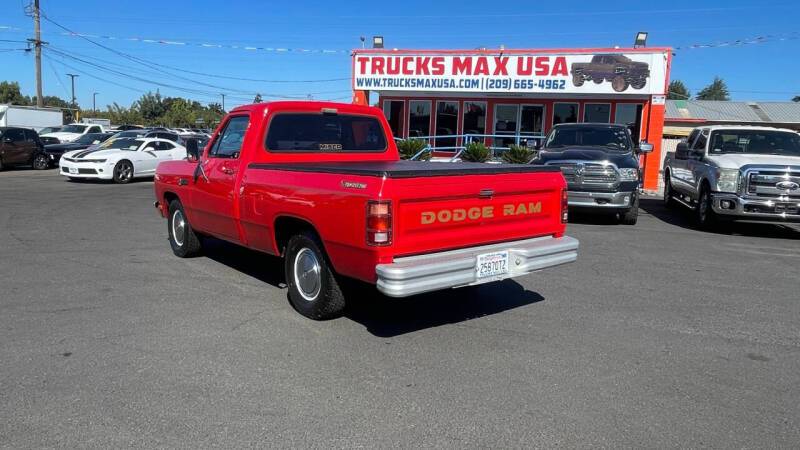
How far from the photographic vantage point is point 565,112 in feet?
74.0

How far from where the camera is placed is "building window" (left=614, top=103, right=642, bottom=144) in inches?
853

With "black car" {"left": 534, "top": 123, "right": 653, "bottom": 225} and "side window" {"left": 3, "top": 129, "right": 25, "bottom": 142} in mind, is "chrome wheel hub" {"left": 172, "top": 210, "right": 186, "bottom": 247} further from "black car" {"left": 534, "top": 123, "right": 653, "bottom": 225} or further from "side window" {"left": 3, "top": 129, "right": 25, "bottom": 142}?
"side window" {"left": 3, "top": 129, "right": 25, "bottom": 142}

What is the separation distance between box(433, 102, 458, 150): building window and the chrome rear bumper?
1859 centimetres

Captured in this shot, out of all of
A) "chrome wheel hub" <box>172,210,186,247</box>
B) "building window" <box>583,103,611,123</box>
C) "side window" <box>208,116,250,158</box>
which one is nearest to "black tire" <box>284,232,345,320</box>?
"side window" <box>208,116,250,158</box>

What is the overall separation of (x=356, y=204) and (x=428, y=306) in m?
1.78

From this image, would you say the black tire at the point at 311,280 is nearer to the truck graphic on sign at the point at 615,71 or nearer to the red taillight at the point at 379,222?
the red taillight at the point at 379,222

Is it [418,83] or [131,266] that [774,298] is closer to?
[131,266]

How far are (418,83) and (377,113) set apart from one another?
52.2ft

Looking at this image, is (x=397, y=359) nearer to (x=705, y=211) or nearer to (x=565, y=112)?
(x=705, y=211)

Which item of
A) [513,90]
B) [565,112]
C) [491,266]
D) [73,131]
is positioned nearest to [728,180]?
[491,266]

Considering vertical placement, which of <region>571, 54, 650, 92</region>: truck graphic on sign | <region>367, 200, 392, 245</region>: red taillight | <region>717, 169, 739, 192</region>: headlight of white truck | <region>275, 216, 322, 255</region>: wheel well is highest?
<region>571, 54, 650, 92</region>: truck graphic on sign

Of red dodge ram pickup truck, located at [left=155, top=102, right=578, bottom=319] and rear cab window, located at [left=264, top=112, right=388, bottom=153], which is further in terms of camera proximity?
rear cab window, located at [left=264, top=112, right=388, bottom=153]

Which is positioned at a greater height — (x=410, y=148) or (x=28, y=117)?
(x=28, y=117)

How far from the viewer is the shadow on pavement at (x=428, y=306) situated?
5.34 m
